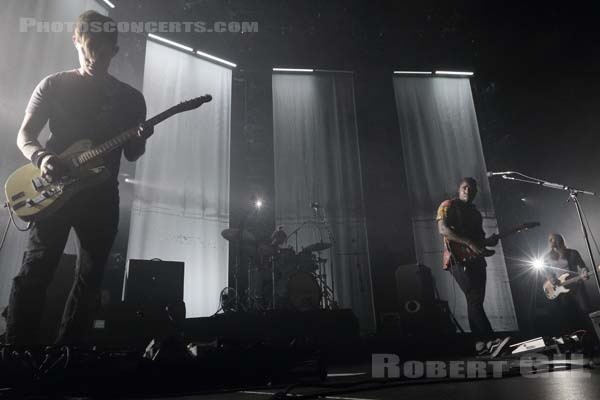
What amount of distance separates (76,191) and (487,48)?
6.49 m

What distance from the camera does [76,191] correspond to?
194cm

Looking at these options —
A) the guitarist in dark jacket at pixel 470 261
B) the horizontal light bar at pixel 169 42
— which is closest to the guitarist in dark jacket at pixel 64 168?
the guitarist in dark jacket at pixel 470 261

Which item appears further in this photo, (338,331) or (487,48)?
(487,48)

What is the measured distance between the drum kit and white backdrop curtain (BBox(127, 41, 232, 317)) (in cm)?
55

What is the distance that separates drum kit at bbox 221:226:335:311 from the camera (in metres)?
4.47

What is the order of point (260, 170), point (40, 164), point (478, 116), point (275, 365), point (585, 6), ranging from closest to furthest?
point (275, 365) → point (40, 164) → point (585, 6) → point (260, 170) → point (478, 116)

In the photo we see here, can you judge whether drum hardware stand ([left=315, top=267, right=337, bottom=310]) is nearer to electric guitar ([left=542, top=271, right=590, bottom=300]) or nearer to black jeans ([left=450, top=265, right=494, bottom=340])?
black jeans ([left=450, top=265, right=494, bottom=340])

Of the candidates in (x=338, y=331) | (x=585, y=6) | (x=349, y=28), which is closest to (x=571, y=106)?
(x=585, y=6)

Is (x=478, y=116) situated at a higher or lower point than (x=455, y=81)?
lower

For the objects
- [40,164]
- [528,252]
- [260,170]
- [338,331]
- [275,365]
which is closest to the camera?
[275,365]

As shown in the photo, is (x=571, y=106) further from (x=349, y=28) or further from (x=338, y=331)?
(x=338, y=331)

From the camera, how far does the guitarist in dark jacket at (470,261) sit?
111 inches

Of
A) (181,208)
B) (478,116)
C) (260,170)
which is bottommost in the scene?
(181,208)

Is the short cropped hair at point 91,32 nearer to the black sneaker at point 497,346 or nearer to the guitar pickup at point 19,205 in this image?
the guitar pickup at point 19,205
